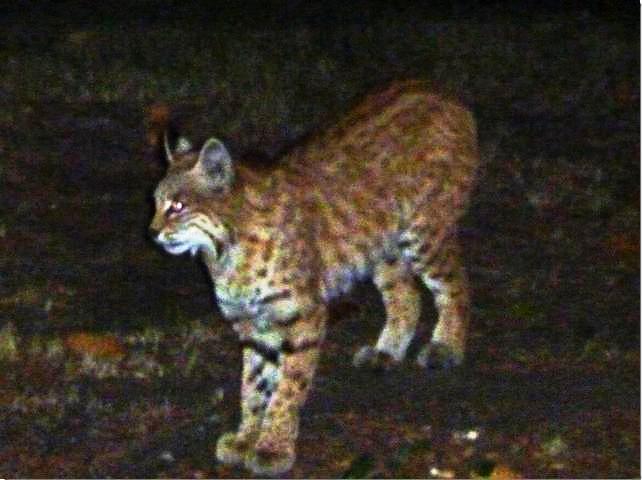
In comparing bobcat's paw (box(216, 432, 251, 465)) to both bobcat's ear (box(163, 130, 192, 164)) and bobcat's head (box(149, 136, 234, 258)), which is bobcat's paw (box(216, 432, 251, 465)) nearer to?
bobcat's head (box(149, 136, 234, 258))

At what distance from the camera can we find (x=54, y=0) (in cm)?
1769

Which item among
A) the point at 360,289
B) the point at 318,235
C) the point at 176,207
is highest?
the point at 176,207

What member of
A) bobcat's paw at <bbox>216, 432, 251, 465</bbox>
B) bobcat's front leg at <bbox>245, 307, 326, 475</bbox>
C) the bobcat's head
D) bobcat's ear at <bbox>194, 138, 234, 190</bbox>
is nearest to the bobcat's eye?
the bobcat's head

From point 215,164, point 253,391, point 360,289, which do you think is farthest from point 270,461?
point 360,289

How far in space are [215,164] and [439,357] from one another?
1.80 meters

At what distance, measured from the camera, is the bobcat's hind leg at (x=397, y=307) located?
8.38 m

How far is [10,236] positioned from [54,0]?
7.84 meters

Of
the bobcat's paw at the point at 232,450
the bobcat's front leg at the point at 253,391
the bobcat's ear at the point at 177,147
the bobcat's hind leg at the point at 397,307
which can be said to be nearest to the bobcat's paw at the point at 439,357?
the bobcat's hind leg at the point at 397,307

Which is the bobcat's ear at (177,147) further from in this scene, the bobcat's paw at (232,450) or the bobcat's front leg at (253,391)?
the bobcat's paw at (232,450)

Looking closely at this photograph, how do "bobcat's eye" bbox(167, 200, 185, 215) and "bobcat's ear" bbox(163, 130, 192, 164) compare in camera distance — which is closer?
"bobcat's eye" bbox(167, 200, 185, 215)

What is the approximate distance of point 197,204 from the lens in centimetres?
688

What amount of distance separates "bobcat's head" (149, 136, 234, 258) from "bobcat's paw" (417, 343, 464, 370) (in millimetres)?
1621

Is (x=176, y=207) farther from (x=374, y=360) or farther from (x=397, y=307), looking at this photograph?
(x=397, y=307)

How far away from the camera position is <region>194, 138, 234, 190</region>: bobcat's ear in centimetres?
688
